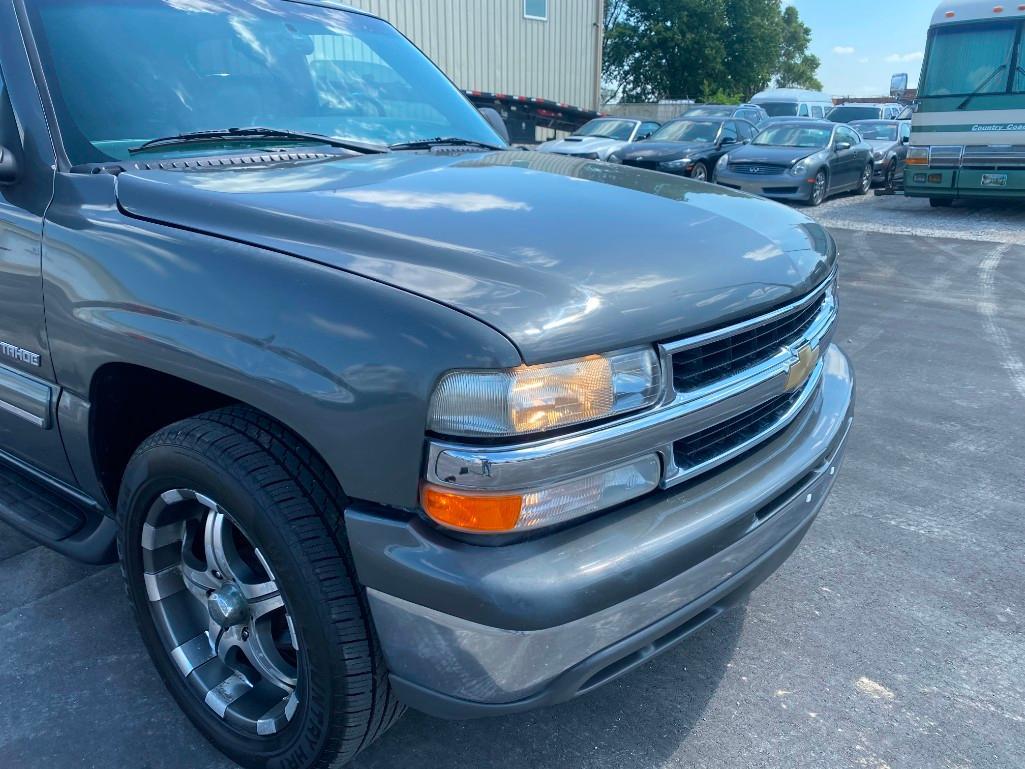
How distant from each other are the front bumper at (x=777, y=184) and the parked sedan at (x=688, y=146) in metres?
0.75

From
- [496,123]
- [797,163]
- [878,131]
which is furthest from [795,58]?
[496,123]

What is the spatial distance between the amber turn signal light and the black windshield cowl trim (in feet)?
5.63

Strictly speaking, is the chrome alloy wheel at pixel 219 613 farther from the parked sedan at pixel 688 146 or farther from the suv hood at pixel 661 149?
the suv hood at pixel 661 149

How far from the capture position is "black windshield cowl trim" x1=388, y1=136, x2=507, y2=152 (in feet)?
9.93

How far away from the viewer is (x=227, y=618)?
6.97ft

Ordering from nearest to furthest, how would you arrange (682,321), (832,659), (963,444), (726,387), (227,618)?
(682,321)
(726,387)
(227,618)
(832,659)
(963,444)

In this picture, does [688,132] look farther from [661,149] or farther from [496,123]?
[496,123]

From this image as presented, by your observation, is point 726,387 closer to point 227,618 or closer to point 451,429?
point 451,429

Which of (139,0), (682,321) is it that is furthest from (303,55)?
(682,321)

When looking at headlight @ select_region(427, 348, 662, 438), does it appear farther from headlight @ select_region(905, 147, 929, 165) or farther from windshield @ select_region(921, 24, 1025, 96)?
headlight @ select_region(905, 147, 929, 165)

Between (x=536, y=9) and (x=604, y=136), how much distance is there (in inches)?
214

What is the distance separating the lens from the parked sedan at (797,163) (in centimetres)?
1390

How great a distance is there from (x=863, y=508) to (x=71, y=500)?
121 inches

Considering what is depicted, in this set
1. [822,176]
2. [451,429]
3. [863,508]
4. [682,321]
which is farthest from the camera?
[822,176]
